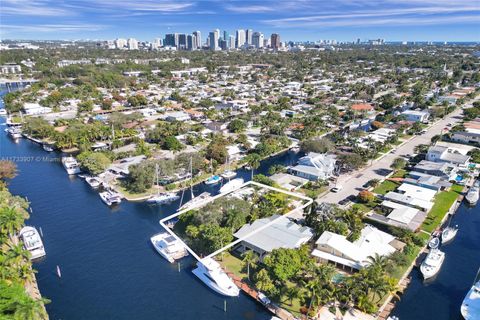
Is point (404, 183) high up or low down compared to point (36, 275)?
up

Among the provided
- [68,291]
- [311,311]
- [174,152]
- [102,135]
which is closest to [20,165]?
[102,135]

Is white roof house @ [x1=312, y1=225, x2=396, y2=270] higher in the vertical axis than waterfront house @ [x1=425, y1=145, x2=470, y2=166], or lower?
lower

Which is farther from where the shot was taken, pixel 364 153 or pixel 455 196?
pixel 364 153

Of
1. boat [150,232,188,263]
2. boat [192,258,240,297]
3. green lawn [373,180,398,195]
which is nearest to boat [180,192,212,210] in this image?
boat [150,232,188,263]

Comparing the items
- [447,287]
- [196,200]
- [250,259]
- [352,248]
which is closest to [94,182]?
[196,200]

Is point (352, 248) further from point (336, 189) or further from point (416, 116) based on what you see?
point (416, 116)

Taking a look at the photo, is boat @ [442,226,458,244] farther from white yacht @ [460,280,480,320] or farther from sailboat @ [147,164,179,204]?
sailboat @ [147,164,179,204]

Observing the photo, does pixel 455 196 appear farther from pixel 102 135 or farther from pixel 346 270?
pixel 102 135
